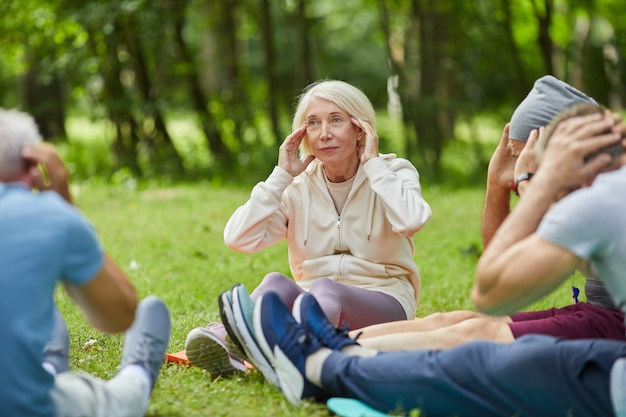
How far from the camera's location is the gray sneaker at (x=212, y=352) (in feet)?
14.0

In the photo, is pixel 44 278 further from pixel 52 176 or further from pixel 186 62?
pixel 186 62

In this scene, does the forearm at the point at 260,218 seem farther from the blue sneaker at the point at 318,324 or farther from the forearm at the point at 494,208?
the forearm at the point at 494,208

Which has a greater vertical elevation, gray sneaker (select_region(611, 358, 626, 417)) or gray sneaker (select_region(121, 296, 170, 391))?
gray sneaker (select_region(121, 296, 170, 391))

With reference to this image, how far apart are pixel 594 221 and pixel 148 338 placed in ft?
5.63

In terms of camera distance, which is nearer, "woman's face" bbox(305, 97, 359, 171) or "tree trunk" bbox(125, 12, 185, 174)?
"woman's face" bbox(305, 97, 359, 171)

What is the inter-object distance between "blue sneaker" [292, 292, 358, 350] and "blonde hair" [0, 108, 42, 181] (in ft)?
4.23

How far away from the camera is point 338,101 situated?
4734 millimetres

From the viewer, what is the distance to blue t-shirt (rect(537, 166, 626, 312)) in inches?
115

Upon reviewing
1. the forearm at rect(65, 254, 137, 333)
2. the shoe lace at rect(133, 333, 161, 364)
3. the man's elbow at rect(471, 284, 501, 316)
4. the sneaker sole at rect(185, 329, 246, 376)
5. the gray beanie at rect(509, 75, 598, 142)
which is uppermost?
the gray beanie at rect(509, 75, 598, 142)

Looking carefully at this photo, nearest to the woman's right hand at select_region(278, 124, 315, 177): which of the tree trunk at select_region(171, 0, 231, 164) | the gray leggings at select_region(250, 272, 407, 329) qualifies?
the gray leggings at select_region(250, 272, 407, 329)

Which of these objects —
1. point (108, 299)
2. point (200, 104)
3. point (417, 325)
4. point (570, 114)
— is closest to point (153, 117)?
point (200, 104)

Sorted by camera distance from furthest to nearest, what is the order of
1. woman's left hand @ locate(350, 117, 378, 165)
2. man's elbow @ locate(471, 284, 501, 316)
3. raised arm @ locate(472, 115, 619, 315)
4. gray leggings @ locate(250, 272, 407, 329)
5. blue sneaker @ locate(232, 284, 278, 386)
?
1. woman's left hand @ locate(350, 117, 378, 165)
2. gray leggings @ locate(250, 272, 407, 329)
3. blue sneaker @ locate(232, 284, 278, 386)
4. man's elbow @ locate(471, 284, 501, 316)
5. raised arm @ locate(472, 115, 619, 315)

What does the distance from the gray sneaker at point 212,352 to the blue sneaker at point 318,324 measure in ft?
1.72

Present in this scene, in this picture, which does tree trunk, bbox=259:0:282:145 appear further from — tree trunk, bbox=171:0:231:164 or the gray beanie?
the gray beanie
